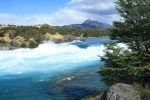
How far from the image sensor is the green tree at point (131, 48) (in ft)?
67.1

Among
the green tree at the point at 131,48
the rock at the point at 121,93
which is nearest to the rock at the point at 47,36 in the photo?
the green tree at the point at 131,48

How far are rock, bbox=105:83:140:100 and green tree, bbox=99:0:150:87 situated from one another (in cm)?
167

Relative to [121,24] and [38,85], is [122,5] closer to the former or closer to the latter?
[121,24]

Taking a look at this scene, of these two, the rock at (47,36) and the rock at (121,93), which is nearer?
the rock at (121,93)

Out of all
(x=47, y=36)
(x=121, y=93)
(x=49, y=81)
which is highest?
(x=47, y=36)

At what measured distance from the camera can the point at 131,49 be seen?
22.0 m

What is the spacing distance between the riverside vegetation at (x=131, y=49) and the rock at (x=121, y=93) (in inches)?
47.6

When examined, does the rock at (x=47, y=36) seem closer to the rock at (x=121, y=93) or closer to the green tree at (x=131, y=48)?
the green tree at (x=131, y=48)

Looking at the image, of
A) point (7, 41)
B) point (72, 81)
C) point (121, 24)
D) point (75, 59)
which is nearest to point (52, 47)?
point (75, 59)

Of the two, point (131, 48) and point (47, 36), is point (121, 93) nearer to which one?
point (131, 48)

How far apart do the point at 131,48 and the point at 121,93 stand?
4.78 m

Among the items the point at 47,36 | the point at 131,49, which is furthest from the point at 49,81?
the point at 47,36

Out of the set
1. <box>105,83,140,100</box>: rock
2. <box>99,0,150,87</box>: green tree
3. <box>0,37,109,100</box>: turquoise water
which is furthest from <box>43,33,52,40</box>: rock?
<box>105,83,140,100</box>: rock

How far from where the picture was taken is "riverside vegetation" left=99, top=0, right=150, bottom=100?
20438 mm
